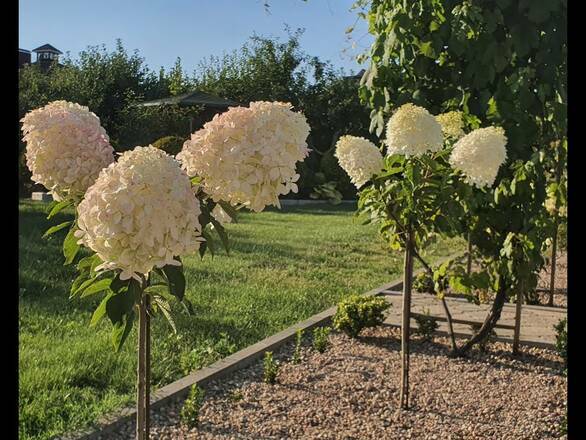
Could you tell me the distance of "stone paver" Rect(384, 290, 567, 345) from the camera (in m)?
3.77

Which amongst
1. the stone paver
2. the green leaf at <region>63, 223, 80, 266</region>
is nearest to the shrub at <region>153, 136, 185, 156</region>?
the stone paver

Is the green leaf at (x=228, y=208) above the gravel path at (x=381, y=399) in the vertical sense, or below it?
above

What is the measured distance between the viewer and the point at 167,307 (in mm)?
1436

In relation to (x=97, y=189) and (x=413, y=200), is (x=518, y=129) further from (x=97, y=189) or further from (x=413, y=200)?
(x=97, y=189)

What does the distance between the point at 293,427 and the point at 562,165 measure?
79.6 inches

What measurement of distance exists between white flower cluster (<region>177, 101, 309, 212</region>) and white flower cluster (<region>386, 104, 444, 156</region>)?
0.94 meters

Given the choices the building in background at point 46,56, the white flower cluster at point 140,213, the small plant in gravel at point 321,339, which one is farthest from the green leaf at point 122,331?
the building in background at point 46,56

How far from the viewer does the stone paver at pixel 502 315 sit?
3768 mm

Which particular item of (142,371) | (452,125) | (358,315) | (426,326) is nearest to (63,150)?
(142,371)

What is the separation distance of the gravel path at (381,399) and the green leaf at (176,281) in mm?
1253

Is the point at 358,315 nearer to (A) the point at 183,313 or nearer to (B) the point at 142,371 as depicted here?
(A) the point at 183,313

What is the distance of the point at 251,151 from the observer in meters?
1.25

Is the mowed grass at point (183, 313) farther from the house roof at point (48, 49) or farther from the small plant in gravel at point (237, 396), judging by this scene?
the house roof at point (48, 49)

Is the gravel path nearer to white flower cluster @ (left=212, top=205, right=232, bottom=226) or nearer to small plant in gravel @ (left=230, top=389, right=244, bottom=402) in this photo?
small plant in gravel @ (left=230, top=389, right=244, bottom=402)
